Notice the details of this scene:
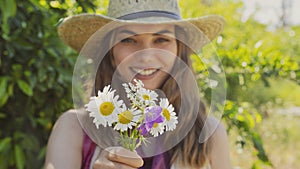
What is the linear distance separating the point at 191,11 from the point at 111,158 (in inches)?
58.2

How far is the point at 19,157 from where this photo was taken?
191cm

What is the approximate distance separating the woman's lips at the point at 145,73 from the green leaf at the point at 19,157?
2.65ft

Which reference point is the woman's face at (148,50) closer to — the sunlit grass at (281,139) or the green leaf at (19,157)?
the green leaf at (19,157)

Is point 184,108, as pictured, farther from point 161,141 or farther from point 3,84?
point 3,84

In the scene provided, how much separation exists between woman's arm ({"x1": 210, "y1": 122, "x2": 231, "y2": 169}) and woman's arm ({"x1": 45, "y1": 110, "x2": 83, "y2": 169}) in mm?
384

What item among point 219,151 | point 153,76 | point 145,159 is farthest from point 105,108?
point 219,151

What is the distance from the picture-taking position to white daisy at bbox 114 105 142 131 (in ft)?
3.04

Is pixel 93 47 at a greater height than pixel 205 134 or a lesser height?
greater

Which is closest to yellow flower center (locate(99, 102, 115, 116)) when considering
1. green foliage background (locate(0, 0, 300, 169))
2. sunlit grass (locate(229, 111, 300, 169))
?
green foliage background (locate(0, 0, 300, 169))

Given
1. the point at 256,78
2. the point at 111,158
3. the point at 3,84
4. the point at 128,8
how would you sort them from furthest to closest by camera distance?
the point at 256,78
the point at 3,84
the point at 128,8
the point at 111,158

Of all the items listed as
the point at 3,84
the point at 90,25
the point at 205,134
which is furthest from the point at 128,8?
the point at 3,84

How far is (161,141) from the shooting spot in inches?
42.8

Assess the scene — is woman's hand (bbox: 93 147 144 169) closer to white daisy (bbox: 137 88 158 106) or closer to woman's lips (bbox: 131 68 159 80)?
white daisy (bbox: 137 88 158 106)

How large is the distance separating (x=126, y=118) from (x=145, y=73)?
1.19 ft
